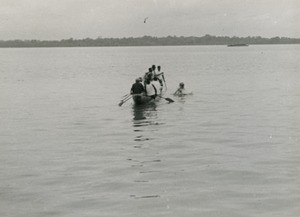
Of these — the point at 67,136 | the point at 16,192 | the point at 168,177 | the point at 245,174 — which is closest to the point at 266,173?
the point at 245,174

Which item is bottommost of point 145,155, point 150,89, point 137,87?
point 145,155

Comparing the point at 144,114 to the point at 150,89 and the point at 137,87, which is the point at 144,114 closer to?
the point at 137,87

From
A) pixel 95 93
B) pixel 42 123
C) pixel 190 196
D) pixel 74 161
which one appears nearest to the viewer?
pixel 190 196

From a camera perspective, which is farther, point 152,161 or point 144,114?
point 144,114

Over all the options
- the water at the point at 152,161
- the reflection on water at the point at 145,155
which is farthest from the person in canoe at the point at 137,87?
the reflection on water at the point at 145,155

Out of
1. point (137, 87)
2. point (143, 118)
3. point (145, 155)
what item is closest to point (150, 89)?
point (137, 87)

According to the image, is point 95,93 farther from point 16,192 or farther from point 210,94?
point 16,192

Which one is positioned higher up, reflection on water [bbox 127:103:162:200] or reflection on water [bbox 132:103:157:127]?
reflection on water [bbox 127:103:162:200]

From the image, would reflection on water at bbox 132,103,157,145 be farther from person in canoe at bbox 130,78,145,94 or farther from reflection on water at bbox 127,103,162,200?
person in canoe at bbox 130,78,145,94

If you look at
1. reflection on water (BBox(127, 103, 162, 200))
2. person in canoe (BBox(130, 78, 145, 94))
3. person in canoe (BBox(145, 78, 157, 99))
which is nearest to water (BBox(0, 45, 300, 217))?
reflection on water (BBox(127, 103, 162, 200))

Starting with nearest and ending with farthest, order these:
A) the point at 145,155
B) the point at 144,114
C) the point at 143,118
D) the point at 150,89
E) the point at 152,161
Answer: the point at 152,161 < the point at 145,155 < the point at 143,118 < the point at 144,114 < the point at 150,89

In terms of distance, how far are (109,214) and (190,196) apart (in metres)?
2.22

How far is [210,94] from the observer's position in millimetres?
38531

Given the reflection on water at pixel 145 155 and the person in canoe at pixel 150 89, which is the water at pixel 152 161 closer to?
the reflection on water at pixel 145 155
